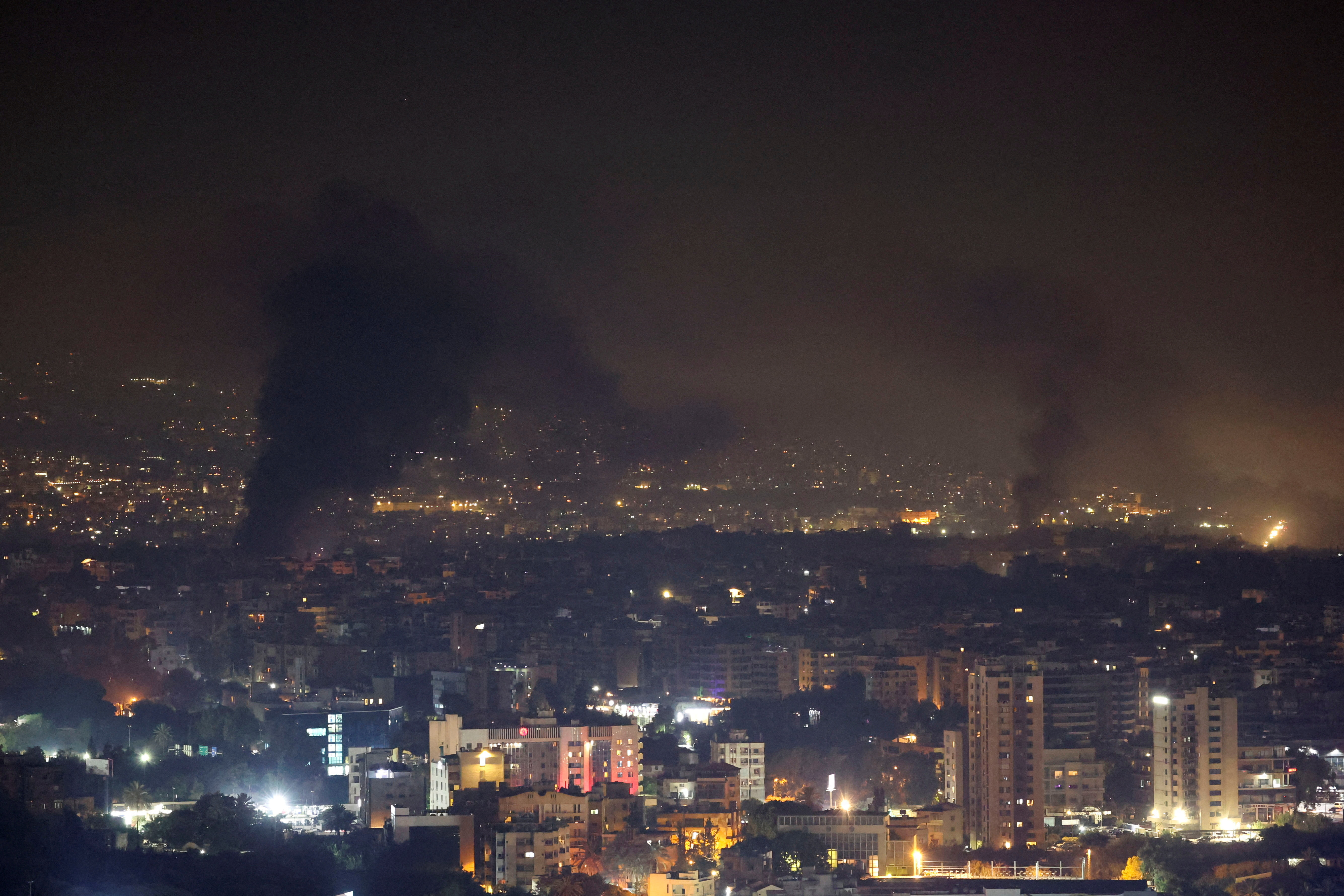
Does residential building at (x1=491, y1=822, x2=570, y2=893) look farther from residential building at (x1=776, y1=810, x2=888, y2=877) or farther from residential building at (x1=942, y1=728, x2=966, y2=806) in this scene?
residential building at (x1=942, y1=728, x2=966, y2=806)

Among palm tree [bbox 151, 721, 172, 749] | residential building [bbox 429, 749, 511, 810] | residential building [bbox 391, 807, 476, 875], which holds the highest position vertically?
palm tree [bbox 151, 721, 172, 749]

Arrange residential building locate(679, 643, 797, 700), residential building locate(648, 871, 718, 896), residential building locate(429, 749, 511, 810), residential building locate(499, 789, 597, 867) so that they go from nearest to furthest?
1. residential building locate(648, 871, 718, 896)
2. residential building locate(499, 789, 597, 867)
3. residential building locate(429, 749, 511, 810)
4. residential building locate(679, 643, 797, 700)

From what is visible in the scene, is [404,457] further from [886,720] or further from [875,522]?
[886,720]

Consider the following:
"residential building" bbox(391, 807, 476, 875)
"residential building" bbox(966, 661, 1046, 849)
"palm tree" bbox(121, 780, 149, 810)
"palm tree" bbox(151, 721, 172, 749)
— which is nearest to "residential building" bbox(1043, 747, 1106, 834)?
"residential building" bbox(966, 661, 1046, 849)

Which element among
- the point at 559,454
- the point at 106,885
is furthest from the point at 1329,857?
the point at 559,454

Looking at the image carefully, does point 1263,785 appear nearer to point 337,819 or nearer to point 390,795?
point 390,795

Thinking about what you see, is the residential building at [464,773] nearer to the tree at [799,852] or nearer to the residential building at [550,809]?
the residential building at [550,809]

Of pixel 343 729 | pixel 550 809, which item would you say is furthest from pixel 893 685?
pixel 550 809
